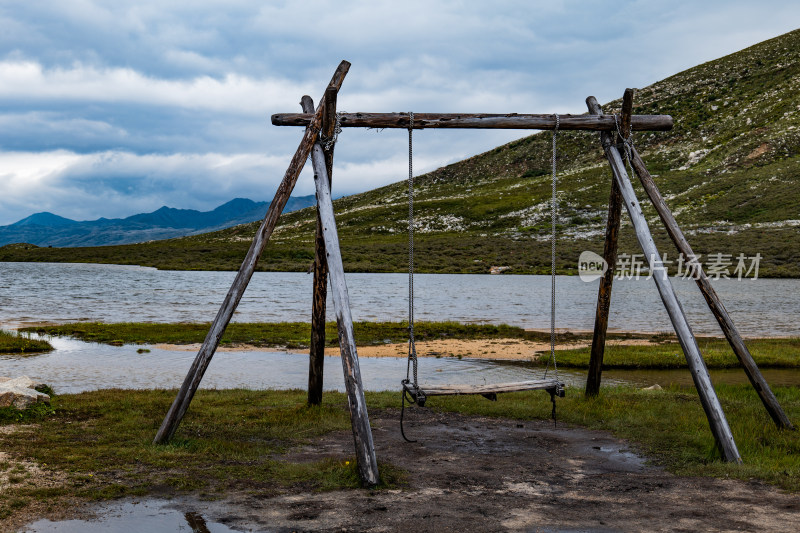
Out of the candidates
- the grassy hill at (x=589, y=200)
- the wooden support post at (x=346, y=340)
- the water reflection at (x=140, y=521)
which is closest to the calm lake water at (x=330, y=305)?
the wooden support post at (x=346, y=340)

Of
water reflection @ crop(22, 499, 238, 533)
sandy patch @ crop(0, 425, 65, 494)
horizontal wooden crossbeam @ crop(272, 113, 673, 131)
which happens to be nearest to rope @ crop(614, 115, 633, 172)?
horizontal wooden crossbeam @ crop(272, 113, 673, 131)

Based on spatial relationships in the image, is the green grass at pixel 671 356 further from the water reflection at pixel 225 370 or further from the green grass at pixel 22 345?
the green grass at pixel 22 345

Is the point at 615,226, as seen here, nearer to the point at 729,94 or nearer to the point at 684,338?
the point at 684,338

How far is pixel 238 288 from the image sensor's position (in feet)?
30.7

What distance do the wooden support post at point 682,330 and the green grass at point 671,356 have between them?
11209mm

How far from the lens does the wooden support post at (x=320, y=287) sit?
10062 mm

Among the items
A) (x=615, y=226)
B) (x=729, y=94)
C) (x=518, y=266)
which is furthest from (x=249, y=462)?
(x=729, y=94)

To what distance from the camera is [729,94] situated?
144000 mm

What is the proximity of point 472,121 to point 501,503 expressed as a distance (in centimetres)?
615

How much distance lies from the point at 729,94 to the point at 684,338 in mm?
155932

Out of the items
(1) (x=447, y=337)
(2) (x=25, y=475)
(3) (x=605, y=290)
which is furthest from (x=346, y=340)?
(1) (x=447, y=337)

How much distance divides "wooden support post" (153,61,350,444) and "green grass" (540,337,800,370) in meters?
14.1

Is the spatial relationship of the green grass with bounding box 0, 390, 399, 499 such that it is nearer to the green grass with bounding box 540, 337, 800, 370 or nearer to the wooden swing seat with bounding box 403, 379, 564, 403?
the wooden swing seat with bounding box 403, 379, 564, 403

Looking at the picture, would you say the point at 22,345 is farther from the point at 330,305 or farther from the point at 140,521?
the point at 330,305
